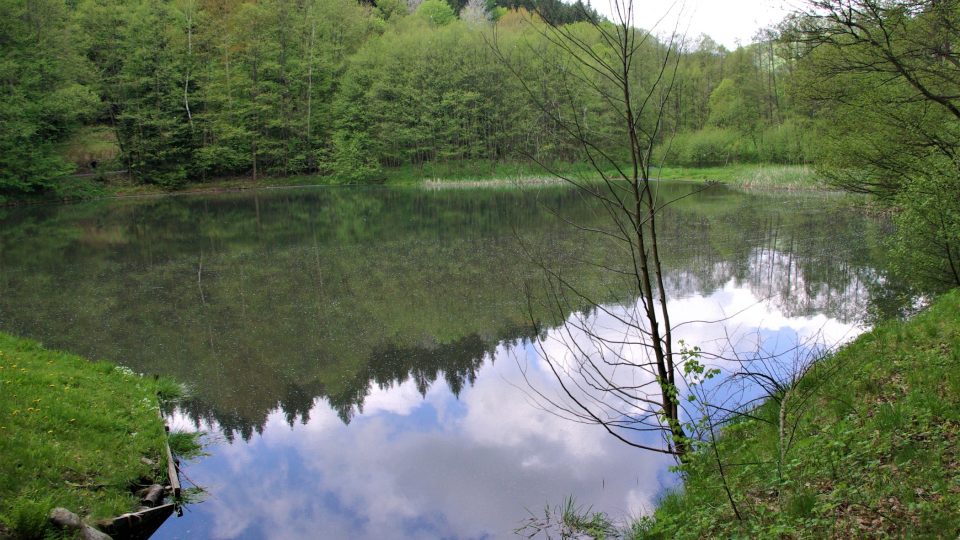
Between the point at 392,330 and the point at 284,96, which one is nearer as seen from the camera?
the point at 392,330

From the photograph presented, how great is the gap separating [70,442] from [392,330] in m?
6.31

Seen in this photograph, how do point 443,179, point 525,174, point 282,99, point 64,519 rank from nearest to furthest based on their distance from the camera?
point 64,519
point 525,174
point 282,99
point 443,179

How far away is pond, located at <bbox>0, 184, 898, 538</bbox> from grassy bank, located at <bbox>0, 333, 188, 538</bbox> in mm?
653

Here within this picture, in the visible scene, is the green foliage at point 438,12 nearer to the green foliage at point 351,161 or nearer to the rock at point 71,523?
the green foliage at point 351,161

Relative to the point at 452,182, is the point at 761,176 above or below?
above

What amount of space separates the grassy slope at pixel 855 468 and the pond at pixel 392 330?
4.05 feet

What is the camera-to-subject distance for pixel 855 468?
13.5 feet

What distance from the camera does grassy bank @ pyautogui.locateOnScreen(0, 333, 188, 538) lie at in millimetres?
5180

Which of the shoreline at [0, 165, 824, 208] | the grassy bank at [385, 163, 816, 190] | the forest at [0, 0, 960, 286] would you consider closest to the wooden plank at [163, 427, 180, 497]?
the shoreline at [0, 165, 824, 208]

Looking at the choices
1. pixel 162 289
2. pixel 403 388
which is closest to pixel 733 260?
pixel 403 388

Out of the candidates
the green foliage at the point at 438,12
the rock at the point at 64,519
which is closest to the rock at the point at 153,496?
the rock at the point at 64,519

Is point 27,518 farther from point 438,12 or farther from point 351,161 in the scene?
Result: point 438,12

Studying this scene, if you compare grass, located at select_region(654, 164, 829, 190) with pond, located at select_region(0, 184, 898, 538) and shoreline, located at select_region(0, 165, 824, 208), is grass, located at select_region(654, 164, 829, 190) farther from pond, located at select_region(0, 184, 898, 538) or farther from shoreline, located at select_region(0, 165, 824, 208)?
pond, located at select_region(0, 184, 898, 538)

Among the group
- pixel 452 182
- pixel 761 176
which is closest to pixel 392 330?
pixel 761 176
